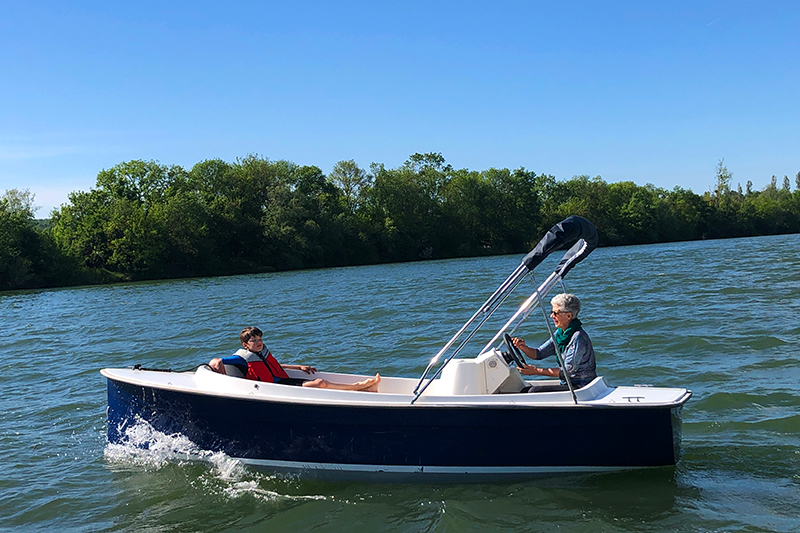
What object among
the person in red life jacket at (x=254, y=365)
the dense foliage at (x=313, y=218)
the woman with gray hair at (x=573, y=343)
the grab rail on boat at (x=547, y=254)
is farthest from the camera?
the dense foliage at (x=313, y=218)

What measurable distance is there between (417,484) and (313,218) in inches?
2065

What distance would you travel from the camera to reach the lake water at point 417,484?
5.47 meters

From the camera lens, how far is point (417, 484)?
594 centimetres

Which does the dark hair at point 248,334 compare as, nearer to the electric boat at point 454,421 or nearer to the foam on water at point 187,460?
the electric boat at point 454,421

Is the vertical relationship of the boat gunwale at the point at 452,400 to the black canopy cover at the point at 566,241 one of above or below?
below

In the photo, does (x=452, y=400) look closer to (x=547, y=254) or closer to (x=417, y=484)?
(x=417, y=484)

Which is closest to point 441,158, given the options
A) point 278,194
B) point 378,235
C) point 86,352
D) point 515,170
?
point 515,170

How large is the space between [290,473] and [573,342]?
9.34ft

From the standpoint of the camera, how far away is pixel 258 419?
6078mm

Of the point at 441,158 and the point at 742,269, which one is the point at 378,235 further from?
the point at 742,269

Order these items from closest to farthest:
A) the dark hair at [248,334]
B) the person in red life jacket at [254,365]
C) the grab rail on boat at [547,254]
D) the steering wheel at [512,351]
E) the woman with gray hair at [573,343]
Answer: the grab rail on boat at [547,254]
the woman with gray hair at [573,343]
the steering wheel at [512,351]
the person in red life jacket at [254,365]
the dark hair at [248,334]

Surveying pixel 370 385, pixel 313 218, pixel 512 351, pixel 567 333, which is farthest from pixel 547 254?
pixel 313 218

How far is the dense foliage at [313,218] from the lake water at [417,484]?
3095 cm

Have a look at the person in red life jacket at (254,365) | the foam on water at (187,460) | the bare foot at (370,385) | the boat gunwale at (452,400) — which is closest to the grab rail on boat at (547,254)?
the boat gunwale at (452,400)
